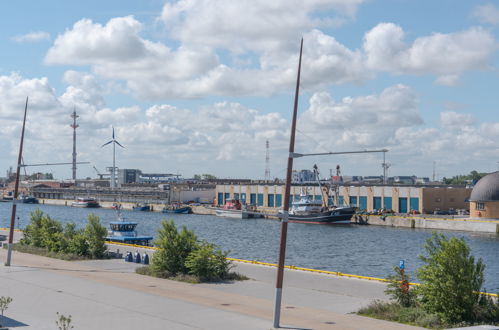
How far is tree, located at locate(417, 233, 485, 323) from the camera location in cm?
2175

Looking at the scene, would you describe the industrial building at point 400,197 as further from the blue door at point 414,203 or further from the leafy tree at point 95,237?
the leafy tree at point 95,237

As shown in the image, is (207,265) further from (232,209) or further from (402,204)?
(232,209)

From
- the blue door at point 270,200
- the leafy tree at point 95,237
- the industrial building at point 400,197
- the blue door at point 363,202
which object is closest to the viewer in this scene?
the leafy tree at point 95,237

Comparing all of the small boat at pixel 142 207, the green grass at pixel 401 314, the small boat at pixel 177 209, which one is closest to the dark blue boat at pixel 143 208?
the small boat at pixel 142 207

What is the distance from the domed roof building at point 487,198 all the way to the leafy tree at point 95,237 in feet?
253

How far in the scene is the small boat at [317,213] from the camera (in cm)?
12031

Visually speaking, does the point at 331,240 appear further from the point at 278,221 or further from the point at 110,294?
the point at 110,294

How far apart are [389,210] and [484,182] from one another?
23.7 metres

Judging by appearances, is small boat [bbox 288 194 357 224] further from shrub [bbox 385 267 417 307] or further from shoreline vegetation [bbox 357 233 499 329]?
shoreline vegetation [bbox 357 233 499 329]

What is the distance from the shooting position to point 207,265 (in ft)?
107

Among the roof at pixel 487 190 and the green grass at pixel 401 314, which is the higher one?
the roof at pixel 487 190

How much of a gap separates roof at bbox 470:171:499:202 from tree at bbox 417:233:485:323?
85.2m

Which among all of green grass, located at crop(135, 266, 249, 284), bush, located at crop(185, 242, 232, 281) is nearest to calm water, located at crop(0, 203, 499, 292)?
green grass, located at crop(135, 266, 249, 284)

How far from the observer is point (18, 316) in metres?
22.5
